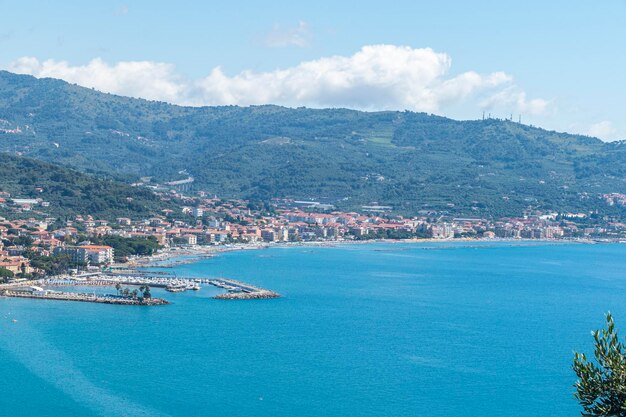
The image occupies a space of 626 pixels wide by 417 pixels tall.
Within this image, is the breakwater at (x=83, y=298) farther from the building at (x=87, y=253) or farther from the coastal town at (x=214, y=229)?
the building at (x=87, y=253)

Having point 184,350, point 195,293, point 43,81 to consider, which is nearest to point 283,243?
point 195,293

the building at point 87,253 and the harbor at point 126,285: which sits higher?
the building at point 87,253

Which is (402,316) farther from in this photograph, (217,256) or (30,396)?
(217,256)

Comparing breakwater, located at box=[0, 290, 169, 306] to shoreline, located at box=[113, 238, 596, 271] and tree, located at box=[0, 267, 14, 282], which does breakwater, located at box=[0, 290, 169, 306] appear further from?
shoreline, located at box=[113, 238, 596, 271]

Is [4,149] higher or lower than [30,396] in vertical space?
higher

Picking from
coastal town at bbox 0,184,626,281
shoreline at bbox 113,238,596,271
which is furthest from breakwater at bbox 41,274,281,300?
shoreline at bbox 113,238,596,271

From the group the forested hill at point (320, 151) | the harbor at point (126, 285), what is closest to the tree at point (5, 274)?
the harbor at point (126, 285)
